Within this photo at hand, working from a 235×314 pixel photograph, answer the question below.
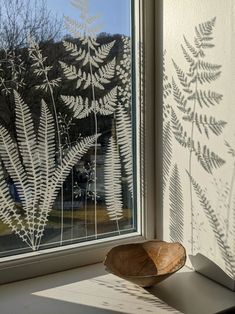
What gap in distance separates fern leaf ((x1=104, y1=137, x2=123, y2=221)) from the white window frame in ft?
0.29

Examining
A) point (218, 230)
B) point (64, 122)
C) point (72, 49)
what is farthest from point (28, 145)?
point (218, 230)

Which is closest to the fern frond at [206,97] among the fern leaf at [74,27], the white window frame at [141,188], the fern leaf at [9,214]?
the white window frame at [141,188]

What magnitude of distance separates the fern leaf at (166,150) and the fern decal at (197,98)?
4 cm

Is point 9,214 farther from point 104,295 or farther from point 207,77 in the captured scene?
point 207,77

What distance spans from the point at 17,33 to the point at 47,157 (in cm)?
43

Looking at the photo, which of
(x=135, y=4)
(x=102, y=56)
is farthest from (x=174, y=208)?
(x=135, y=4)

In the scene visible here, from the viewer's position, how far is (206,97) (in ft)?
4.24

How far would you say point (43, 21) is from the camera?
1.30 metres

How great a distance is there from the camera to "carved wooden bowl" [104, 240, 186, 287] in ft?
4.39

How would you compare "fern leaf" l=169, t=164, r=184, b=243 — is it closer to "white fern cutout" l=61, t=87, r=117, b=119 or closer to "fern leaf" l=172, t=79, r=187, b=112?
"fern leaf" l=172, t=79, r=187, b=112

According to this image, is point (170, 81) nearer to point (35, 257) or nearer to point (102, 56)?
point (102, 56)

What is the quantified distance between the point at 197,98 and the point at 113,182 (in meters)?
0.46

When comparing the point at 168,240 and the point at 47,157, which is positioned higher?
the point at 47,157

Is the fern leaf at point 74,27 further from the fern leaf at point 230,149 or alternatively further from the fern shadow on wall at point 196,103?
the fern leaf at point 230,149
